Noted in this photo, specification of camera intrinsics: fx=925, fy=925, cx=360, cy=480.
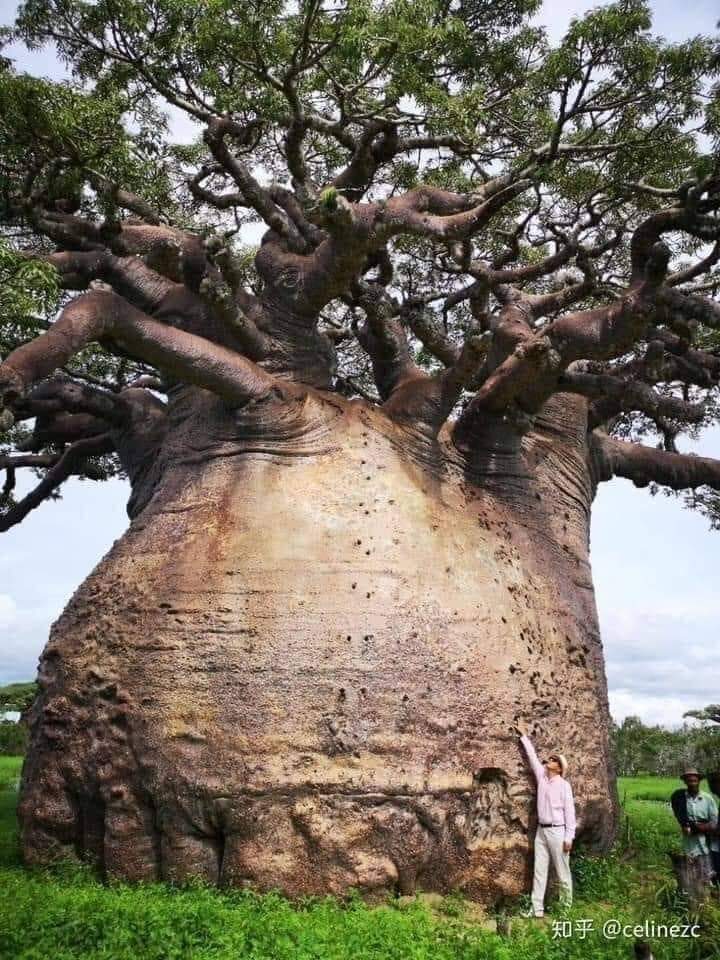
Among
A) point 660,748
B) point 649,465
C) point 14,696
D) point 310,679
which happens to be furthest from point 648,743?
point 310,679

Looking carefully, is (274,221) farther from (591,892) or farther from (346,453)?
(591,892)

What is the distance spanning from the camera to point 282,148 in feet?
33.7

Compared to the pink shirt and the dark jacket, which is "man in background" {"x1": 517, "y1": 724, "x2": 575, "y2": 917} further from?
the dark jacket

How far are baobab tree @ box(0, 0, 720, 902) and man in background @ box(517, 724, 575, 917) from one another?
144 millimetres

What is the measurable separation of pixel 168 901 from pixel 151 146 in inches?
268

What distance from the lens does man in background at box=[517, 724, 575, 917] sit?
656cm

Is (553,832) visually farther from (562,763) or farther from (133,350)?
(133,350)

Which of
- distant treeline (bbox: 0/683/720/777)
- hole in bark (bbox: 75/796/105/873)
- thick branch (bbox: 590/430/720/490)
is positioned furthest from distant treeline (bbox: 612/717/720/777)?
hole in bark (bbox: 75/796/105/873)

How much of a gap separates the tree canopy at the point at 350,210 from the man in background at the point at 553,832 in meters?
3.09

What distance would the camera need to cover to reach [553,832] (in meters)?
6.62

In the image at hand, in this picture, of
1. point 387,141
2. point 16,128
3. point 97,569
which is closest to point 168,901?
point 97,569

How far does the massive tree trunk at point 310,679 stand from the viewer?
20.3 feet

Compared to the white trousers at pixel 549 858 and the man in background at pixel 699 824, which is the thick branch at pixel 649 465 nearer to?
the man in background at pixel 699 824

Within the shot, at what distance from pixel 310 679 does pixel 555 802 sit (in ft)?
6.55
